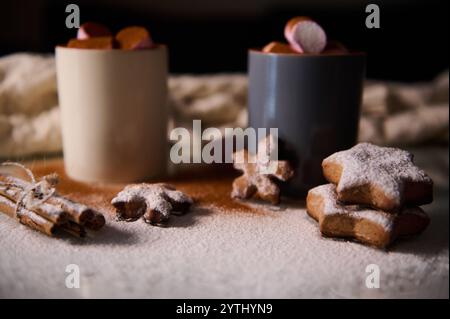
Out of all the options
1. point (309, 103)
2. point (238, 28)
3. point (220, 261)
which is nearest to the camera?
point (220, 261)

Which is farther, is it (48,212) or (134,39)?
(134,39)

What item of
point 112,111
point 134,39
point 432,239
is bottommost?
point 432,239

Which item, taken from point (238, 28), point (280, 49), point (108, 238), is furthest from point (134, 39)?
point (238, 28)

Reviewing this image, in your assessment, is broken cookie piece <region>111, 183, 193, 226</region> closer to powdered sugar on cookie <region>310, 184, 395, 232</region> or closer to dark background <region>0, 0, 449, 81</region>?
powdered sugar on cookie <region>310, 184, 395, 232</region>

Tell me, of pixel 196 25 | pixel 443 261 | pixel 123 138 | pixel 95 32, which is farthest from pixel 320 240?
pixel 196 25

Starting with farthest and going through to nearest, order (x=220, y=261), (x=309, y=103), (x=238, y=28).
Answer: (x=238, y=28)
(x=309, y=103)
(x=220, y=261)

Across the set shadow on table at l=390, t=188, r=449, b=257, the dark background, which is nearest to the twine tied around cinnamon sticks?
shadow on table at l=390, t=188, r=449, b=257

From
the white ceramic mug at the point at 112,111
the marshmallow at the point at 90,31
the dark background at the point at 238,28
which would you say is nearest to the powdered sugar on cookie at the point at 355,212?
the white ceramic mug at the point at 112,111

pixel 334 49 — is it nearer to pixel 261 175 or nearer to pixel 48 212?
pixel 261 175
